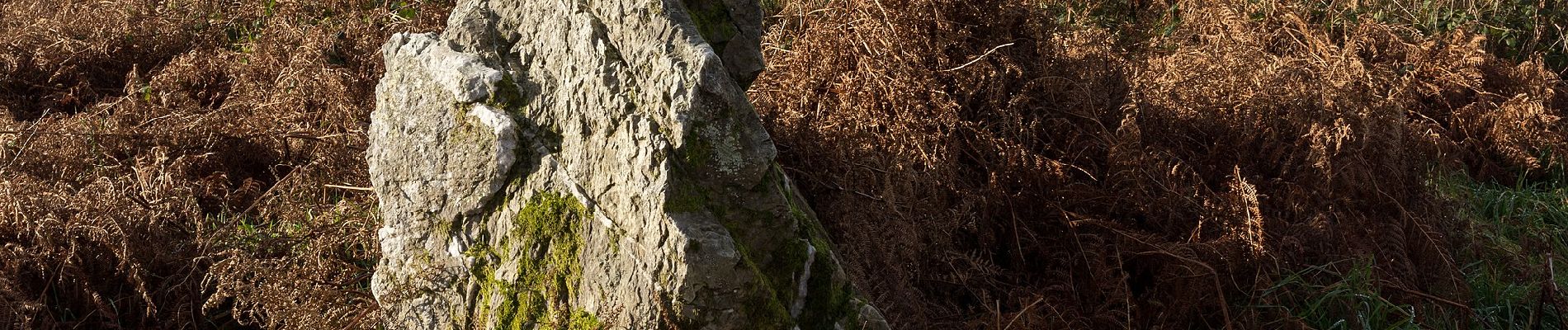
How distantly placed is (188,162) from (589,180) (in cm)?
238

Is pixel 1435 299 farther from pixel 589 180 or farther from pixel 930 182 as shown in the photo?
pixel 589 180

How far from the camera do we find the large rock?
258 centimetres

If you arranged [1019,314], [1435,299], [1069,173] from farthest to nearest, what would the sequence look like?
[1069,173], [1435,299], [1019,314]

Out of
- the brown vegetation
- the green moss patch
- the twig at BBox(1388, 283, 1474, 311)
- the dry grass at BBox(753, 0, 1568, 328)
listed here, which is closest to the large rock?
the green moss patch

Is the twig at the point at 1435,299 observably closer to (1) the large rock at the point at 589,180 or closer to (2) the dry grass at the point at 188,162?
(1) the large rock at the point at 589,180

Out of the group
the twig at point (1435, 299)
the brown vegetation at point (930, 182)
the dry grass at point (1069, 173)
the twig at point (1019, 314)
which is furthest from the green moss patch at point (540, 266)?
the twig at point (1435, 299)

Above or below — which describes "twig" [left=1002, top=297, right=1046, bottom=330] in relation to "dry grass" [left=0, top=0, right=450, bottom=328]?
above

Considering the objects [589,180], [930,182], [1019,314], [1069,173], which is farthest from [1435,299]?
[589,180]

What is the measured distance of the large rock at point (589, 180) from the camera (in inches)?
102

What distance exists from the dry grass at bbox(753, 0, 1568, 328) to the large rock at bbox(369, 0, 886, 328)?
719 mm

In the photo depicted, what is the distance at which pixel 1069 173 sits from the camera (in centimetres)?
404

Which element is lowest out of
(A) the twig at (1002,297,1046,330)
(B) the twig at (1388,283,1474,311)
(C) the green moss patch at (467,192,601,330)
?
(B) the twig at (1388,283,1474,311)

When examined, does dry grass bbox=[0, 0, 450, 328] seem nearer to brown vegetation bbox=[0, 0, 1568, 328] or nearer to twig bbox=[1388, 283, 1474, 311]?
brown vegetation bbox=[0, 0, 1568, 328]

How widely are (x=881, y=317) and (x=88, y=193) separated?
267 cm
